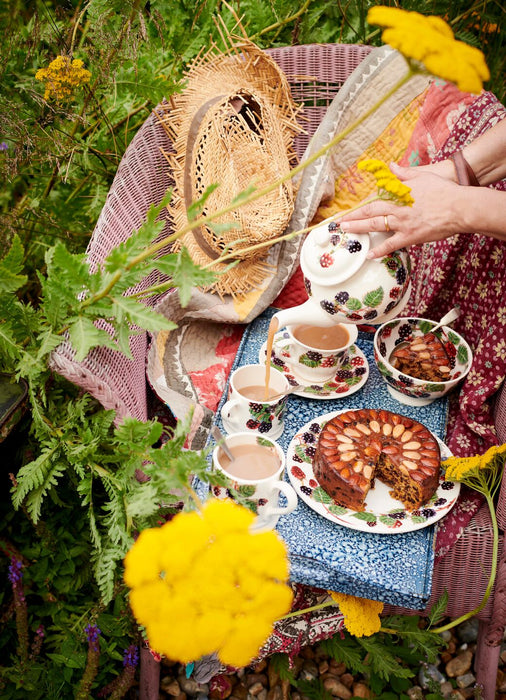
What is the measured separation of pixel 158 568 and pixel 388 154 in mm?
1642

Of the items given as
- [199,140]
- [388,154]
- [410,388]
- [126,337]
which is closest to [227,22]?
[199,140]

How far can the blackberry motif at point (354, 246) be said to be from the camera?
4.00 feet

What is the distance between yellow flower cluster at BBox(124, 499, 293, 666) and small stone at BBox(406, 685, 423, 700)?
1.33 m

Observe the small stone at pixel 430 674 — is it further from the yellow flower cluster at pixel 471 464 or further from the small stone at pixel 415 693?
the yellow flower cluster at pixel 471 464

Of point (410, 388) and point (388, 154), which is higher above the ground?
point (388, 154)

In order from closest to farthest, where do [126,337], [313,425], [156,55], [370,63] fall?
[126,337]
[313,425]
[156,55]
[370,63]

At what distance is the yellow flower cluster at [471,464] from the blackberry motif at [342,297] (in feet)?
1.33

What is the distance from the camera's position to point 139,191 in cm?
165

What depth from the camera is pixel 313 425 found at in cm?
138

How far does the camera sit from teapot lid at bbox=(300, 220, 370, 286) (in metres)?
1.22

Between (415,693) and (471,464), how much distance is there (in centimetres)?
85

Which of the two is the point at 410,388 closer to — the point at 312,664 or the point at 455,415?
the point at 455,415

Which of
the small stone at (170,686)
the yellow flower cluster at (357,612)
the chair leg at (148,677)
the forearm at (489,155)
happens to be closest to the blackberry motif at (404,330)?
the forearm at (489,155)

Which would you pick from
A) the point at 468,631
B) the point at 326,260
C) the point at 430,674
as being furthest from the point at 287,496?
the point at 468,631
